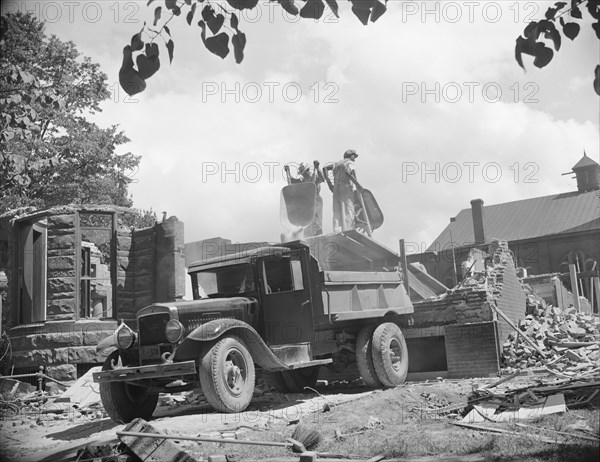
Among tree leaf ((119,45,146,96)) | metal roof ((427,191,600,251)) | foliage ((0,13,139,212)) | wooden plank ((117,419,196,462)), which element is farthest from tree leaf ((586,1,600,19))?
metal roof ((427,191,600,251))

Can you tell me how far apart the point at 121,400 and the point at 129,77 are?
5.98m

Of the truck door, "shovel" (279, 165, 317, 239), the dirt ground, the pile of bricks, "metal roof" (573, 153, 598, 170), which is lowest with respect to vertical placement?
the dirt ground

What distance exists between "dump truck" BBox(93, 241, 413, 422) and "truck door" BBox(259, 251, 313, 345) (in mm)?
15

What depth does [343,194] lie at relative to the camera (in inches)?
652

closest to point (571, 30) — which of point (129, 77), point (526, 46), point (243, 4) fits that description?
point (526, 46)

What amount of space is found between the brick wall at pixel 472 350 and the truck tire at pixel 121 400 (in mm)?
6051

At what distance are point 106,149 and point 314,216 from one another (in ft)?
49.9

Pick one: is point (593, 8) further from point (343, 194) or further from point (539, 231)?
point (539, 231)

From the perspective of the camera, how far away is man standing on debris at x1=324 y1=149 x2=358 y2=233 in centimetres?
1652

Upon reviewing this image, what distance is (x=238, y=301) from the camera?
31.7 ft

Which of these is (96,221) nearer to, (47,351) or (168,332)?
(47,351)

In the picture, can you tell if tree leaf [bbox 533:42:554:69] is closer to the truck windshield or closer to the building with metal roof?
the truck windshield

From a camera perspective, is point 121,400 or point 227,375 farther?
point 121,400

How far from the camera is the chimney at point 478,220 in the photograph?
139 feet
